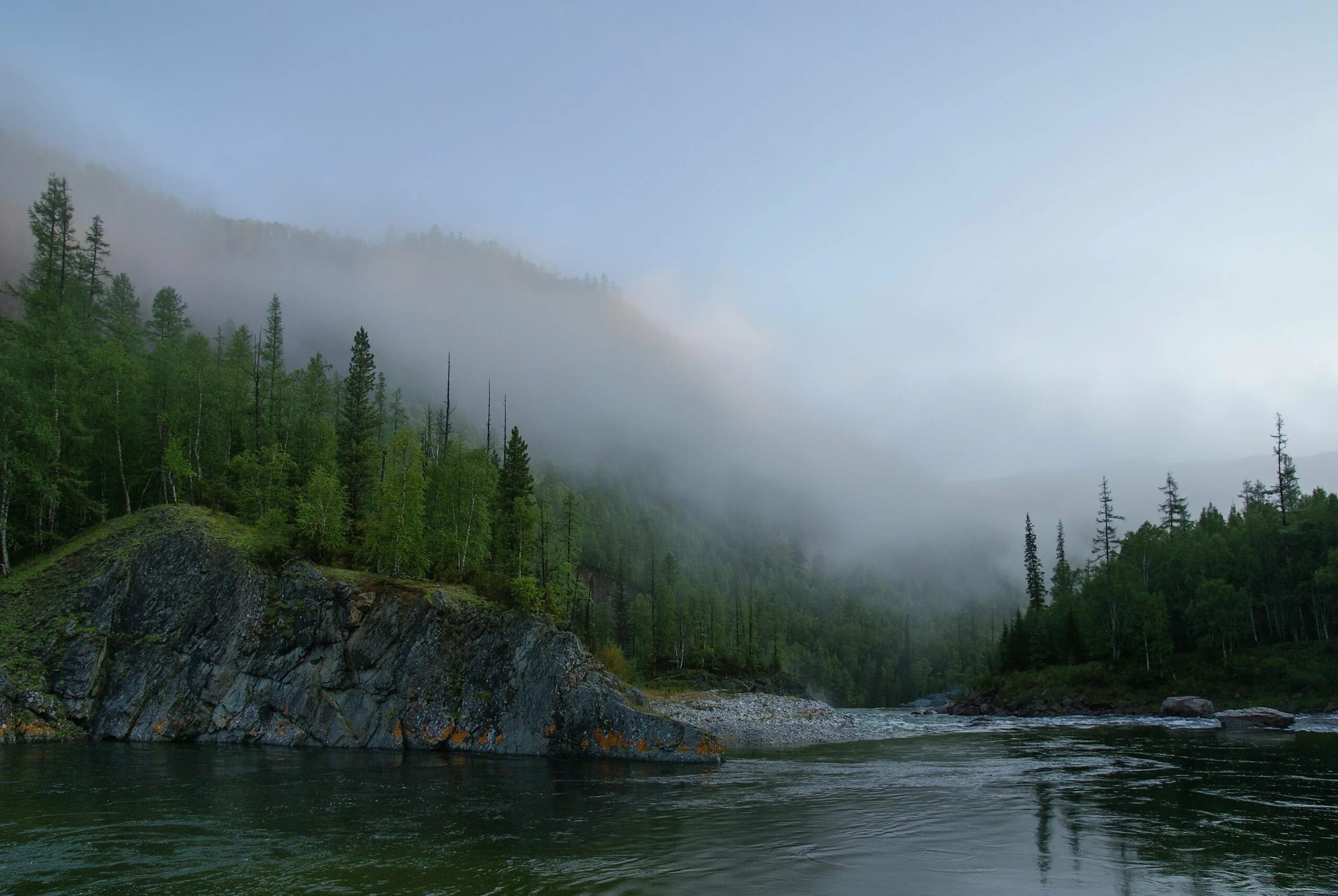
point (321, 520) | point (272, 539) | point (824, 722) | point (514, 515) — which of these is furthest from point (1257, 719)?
point (272, 539)

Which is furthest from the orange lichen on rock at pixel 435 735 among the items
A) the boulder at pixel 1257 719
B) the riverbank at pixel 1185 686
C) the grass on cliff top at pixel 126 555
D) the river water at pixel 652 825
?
the riverbank at pixel 1185 686

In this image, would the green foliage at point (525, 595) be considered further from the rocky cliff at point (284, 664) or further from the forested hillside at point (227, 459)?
the rocky cliff at point (284, 664)

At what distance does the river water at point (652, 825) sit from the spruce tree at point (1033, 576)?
11006 centimetres

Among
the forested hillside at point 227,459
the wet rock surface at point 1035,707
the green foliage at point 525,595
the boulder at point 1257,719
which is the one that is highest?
the forested hillside at point 227,459

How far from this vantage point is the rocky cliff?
4384cm

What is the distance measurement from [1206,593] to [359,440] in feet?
370

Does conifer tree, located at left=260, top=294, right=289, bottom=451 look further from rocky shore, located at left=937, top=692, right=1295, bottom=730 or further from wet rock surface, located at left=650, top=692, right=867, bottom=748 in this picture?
rocky shore, located at left=937, top=692, right=1295, bottom=730

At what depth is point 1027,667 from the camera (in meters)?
123

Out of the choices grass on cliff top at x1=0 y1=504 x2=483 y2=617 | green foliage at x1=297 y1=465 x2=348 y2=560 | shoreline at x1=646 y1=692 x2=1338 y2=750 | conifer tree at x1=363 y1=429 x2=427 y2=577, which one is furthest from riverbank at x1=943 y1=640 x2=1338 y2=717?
green foliage at x1=297 y1=465 x2=348 y2=560

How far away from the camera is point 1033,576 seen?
487ft

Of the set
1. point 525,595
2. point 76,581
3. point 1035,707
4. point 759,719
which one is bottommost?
point 1035,707

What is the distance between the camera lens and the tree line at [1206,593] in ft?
307

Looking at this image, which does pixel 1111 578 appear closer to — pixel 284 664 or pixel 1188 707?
pixel 1188 707

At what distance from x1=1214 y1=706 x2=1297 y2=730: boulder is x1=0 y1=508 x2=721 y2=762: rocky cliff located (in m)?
58.2
